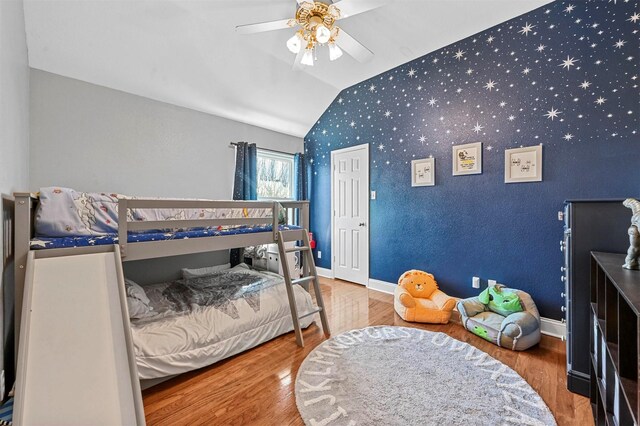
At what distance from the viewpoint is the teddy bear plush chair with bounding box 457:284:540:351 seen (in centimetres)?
220

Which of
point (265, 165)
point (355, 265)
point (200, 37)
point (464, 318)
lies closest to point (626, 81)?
point (464, 318)

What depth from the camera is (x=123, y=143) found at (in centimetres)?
298

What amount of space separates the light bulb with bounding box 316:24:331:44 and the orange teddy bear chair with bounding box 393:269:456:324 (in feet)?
8.11

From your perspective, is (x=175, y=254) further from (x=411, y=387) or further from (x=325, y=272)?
(x=325, y=272)

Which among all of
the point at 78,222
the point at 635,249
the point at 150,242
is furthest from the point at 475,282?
the point at 78,222

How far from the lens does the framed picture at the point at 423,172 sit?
10.6ft

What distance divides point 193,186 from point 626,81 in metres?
4.41

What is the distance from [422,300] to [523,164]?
5.57ft

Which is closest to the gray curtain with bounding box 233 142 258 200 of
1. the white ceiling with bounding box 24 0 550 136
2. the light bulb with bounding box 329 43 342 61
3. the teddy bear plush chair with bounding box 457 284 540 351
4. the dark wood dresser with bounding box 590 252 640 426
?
the white ceiling with bounding box 24 0 550 136

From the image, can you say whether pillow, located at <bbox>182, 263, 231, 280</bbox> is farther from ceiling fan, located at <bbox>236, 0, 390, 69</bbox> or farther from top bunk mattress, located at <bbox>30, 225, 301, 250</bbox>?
ceiling fan, located at <bbox>236, 0, 390, 69</bbox>

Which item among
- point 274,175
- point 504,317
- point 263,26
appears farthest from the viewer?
point 274,175

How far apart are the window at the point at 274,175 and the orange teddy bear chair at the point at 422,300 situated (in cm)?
247

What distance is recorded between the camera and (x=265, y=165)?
4469 millimetres

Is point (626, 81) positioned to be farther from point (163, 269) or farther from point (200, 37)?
point (163, 269)
